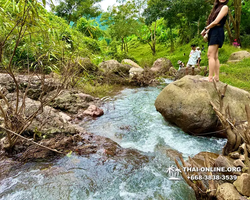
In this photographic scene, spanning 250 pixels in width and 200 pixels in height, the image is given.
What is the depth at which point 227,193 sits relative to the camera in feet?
5.73

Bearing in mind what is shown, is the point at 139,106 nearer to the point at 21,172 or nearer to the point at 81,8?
the point at 21,172

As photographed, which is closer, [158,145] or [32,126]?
[32,126]

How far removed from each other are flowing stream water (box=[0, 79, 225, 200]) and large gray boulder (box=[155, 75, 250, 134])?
29cm

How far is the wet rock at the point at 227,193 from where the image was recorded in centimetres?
171

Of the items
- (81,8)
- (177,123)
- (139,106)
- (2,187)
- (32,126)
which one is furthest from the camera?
(81,8)

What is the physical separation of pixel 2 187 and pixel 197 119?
11.2ft

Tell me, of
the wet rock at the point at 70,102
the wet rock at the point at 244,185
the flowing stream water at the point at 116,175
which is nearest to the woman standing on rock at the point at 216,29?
the flowing stream water at the point at 116,175

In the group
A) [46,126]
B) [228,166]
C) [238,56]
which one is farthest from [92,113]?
[238,56]

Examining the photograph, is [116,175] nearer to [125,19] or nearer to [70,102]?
[70,102]

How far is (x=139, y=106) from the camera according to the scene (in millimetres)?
6047

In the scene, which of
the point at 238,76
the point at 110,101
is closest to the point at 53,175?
the point at 110,101

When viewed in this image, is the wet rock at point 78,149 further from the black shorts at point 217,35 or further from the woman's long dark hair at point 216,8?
the woman's long dark hair at point 216,8

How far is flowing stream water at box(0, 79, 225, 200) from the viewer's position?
7.44 ft

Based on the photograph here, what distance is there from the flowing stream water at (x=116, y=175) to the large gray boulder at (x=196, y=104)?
29 centimetres
